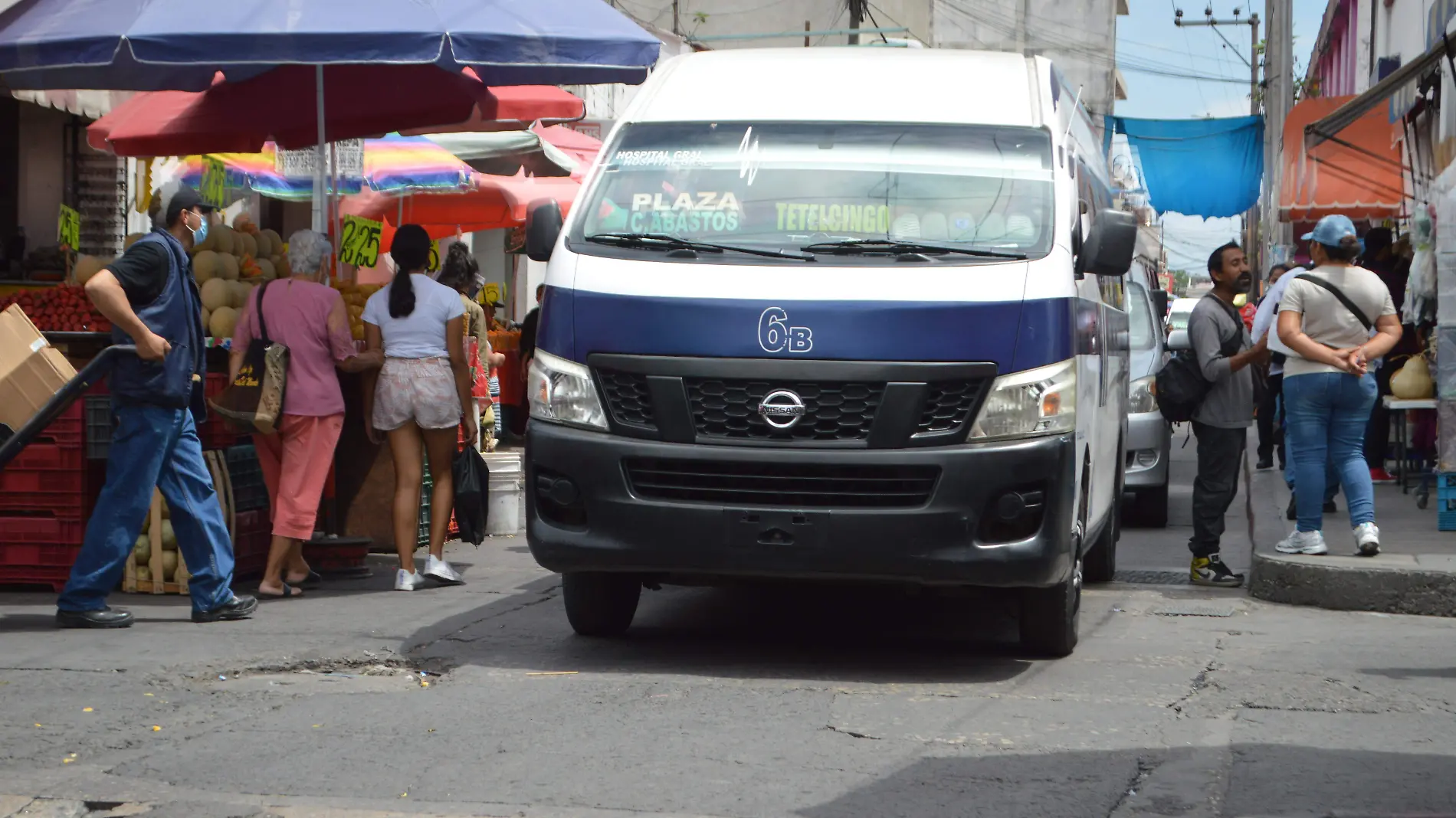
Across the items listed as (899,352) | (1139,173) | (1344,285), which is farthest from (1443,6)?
(899,352)

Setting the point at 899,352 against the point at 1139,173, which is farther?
the point at 1139,173

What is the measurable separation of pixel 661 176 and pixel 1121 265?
1.85 meters

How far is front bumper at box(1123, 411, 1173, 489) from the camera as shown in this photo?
12.7 meters

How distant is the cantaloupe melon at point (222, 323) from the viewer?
30.6 ft

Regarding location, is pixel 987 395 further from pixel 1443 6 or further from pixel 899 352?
pixel 1443 6

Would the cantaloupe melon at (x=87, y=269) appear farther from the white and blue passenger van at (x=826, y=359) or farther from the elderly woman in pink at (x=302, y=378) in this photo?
the white and blue passenger van at (x=826, y=359)

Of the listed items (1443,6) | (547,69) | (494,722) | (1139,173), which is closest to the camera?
(494,722)

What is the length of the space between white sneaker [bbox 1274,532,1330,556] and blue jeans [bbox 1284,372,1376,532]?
0.04m

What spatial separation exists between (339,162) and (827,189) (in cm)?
630

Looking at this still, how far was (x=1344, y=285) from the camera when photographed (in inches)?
363

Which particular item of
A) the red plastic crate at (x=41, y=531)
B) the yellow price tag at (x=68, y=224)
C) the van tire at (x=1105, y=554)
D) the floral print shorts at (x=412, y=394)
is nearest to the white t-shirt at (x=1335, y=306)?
the van tire at (x=1105, y=554)

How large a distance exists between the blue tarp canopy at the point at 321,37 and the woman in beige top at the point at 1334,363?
364 cm

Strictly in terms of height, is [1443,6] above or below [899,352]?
above

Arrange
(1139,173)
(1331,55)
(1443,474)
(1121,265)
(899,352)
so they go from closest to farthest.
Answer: (899,352) → (1121,265) → (1443,474) → (1139,173) → (1331,55)
